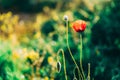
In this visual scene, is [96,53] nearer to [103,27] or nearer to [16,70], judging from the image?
[103,27]

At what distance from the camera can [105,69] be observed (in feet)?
12.6

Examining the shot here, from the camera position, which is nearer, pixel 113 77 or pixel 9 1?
pixel 113 77

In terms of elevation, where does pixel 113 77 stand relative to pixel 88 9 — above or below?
below

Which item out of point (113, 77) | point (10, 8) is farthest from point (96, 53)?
point (10, 8)

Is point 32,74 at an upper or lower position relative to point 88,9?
lower

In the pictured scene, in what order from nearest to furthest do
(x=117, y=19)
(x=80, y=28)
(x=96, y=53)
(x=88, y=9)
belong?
(x=80, y=28) → (x=96, y=53) → (x=117, y=19) → (x=88, y=9)

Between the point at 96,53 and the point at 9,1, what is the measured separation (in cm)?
586

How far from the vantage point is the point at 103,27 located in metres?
4.44

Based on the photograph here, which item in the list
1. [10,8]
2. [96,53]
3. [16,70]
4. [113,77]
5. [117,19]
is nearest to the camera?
[113,77]

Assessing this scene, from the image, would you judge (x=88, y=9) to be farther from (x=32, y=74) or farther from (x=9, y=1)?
(x=9, y=1)

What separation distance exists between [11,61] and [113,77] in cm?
96

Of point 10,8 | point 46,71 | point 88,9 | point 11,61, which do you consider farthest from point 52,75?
point 10,8

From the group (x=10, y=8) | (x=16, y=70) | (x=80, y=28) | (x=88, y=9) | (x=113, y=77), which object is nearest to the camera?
(x=80, y=28)

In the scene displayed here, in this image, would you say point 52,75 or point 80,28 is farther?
point 52,75
